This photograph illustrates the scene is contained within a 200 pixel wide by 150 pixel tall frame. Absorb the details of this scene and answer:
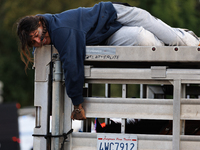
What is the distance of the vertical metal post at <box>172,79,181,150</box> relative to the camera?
2.53 m

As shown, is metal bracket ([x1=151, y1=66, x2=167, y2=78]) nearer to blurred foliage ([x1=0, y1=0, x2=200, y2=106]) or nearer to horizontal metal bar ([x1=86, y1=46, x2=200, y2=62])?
horizontal metal bar ([x1=86, y1=46, x2=200, y2=62])

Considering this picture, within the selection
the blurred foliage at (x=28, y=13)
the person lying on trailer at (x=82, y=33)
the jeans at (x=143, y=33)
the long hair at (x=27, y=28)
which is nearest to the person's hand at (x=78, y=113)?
the person lying on trailer at (x=82, y=33)

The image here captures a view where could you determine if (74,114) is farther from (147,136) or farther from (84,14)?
(84,14)

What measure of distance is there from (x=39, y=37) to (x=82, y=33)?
1.12 feet

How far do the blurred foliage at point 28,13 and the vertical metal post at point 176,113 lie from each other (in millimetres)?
13238

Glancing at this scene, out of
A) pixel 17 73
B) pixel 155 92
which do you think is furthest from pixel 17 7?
pixel 155 92

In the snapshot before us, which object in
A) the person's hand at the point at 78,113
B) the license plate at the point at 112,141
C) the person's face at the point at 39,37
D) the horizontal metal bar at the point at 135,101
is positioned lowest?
the license plate at the point at 112,141

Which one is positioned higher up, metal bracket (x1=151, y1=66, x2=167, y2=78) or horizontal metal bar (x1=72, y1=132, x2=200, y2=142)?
metal bracket (x1=151, y1=66, x2=167, y2=78)

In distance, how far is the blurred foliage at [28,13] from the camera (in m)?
18.1

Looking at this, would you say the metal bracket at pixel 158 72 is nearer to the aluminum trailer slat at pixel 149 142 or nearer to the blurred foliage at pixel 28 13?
the aluminum trailer slat at pixel 149 142

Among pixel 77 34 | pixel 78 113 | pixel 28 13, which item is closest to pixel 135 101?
pixel 78 113

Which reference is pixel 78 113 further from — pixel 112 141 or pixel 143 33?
pixel 143 33

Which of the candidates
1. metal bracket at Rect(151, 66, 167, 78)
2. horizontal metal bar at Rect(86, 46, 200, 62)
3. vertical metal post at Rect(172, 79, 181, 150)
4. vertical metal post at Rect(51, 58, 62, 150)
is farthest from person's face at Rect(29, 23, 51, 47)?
vertical metal post at Rect(172, 79, 181, 150)

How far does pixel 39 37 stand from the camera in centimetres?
267
